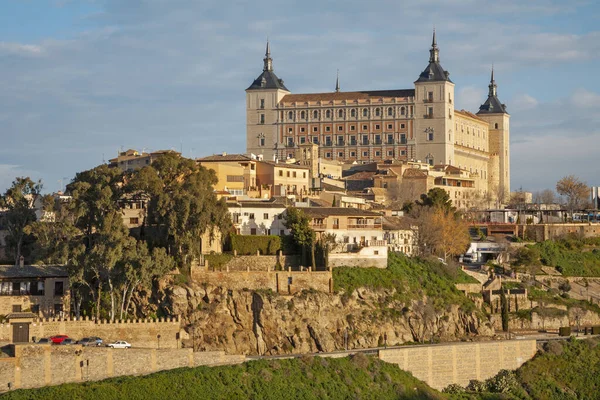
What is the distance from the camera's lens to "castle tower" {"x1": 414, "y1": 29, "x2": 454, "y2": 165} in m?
142

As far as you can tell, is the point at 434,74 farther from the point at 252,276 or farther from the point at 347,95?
the point at 252,276

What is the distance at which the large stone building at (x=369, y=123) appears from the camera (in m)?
143

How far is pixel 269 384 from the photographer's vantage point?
197ft

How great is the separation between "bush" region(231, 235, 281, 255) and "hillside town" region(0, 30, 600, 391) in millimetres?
85

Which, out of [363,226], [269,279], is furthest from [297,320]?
[363,226]

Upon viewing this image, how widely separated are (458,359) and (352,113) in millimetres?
78567

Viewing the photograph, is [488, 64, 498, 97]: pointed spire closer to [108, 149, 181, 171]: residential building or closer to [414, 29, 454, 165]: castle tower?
[414, 29, 454, 165]: castle tower

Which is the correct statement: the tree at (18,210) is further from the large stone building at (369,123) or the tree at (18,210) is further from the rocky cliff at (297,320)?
the large stone building at (369,123)

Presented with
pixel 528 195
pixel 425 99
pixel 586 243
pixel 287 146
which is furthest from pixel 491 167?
pixel 586 243

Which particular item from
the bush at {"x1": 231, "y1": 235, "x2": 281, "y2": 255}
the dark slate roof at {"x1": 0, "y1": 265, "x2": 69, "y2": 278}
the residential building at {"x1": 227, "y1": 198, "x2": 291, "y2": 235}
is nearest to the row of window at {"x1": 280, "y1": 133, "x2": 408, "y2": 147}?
the residential building at {"x1": 227, "y1": 198, "x2": 291, "y2": 235}

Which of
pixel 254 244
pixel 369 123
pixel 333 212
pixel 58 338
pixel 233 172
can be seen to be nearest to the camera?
pixel 58 338

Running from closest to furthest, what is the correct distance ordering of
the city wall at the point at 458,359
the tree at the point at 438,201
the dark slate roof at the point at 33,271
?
the city wall at the point at 458,359, the dark slate roof at the point at 33,271, the tree at the point at 438,201

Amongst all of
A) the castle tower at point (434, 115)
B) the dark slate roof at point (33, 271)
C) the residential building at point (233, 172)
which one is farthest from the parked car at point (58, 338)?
the castle tower at point (434, 115)

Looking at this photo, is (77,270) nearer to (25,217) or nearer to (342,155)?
(25,217)
